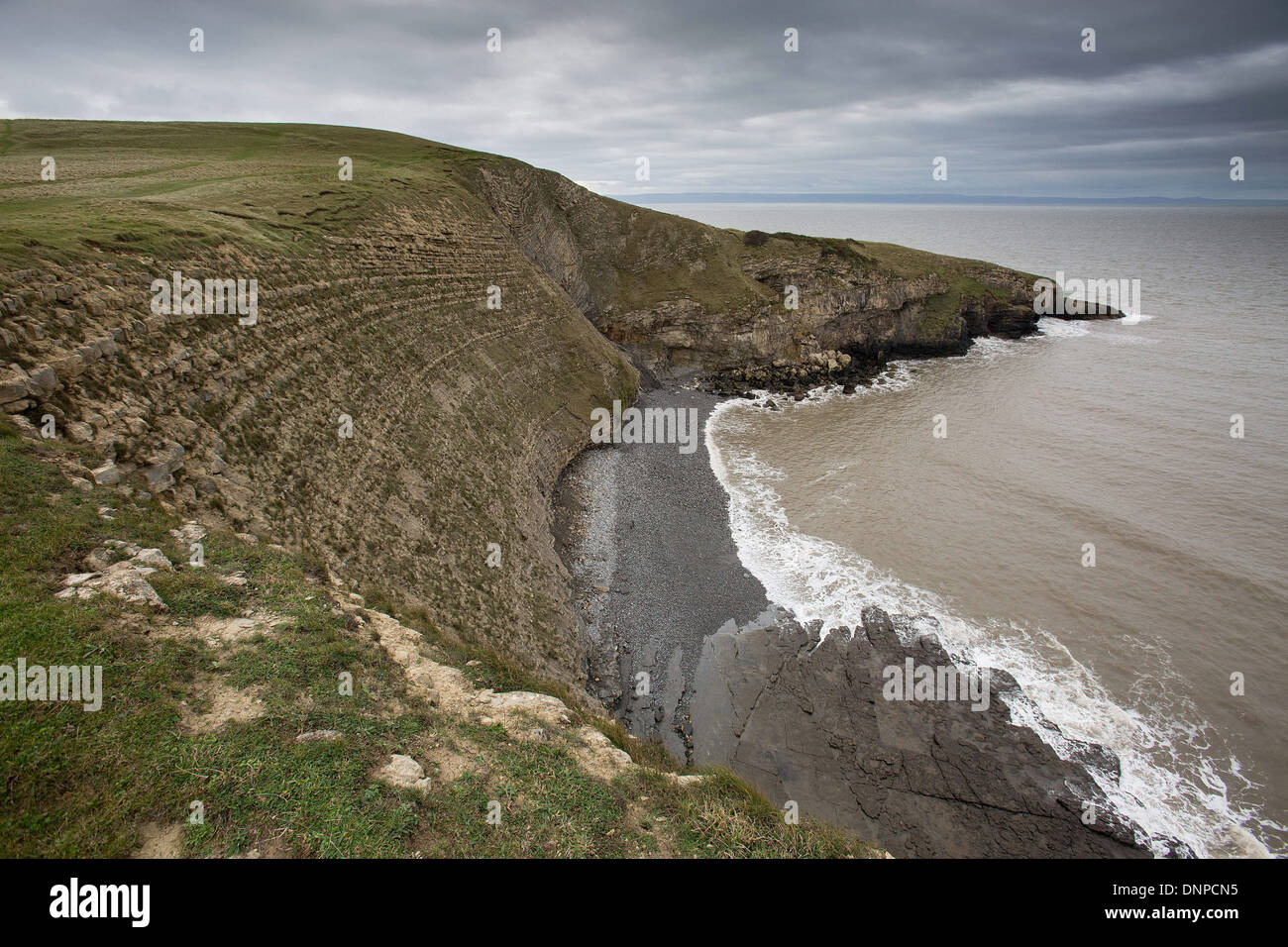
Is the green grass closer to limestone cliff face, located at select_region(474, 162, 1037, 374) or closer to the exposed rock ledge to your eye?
the exposed rock ledge

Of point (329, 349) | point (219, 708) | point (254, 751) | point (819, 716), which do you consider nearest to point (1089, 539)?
point (819, 716)

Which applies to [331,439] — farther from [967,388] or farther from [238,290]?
[967,388]

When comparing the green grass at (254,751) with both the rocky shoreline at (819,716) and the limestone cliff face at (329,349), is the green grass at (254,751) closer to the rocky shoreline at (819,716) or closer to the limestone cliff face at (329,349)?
the limestone cliff face at (329,349)

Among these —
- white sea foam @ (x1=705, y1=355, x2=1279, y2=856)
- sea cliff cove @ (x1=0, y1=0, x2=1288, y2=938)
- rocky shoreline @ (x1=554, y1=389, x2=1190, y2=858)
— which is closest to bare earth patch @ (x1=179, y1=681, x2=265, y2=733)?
sea cliff cove @ (x1=0, y1=0, x2=1288, y2=938)

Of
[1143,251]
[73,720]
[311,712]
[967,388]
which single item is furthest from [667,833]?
[1143,251]

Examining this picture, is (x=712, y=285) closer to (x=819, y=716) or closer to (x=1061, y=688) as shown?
(x=1061, y=688)

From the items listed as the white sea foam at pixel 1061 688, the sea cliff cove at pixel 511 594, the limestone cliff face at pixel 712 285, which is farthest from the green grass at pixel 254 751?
the limestone cliff face at pixel 712 285
